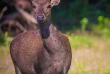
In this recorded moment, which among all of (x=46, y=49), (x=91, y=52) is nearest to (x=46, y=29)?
(x=46, y=49)

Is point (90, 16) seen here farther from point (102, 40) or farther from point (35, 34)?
point (35, 34)

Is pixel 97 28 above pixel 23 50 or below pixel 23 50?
below

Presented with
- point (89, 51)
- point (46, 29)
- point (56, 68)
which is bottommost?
point (89, 51)

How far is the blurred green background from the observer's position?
966cm

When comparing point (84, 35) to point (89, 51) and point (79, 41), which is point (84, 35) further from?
point (89, 51)

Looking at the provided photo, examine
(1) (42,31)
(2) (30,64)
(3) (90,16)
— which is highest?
(1) (42,31)

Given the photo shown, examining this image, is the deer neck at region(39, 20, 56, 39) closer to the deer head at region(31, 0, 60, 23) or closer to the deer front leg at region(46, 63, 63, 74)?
the deer head at region(31, 0, 60, 23)

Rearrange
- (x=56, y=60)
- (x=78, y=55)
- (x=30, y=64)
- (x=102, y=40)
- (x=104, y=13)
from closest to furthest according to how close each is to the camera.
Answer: (x=56, y=60) < (x=30, y=64) < (x=78, y=55) < (x=102, y=40) < (x=104, y=13)

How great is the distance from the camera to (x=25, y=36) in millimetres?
7340

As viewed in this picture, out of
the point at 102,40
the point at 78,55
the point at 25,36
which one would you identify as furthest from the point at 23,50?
the point at 102,40

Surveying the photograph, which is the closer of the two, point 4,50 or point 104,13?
point 4,50

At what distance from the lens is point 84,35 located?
12406 mm

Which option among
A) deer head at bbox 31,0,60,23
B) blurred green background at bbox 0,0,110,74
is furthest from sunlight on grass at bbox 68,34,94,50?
deer head at bbox 31,0,60,23

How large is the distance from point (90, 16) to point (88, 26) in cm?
114
